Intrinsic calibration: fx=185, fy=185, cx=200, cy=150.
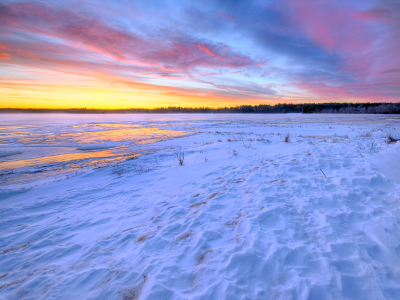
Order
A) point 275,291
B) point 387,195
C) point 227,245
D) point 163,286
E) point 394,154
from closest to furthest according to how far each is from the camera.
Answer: point 275,291, point 163,286, point 227,245, point 387,195, point 394,154

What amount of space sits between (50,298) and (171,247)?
6.01 feet

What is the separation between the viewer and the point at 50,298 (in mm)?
2672

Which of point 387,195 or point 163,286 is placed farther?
point 387,195

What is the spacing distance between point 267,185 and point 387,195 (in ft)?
8.52

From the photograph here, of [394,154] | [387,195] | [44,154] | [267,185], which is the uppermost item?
[394,154]

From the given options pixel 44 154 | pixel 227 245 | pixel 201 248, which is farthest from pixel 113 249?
pixel 44 154

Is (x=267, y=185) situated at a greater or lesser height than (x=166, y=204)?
greater

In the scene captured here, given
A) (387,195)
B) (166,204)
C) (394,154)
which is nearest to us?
(387,195)

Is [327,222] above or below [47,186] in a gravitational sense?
above

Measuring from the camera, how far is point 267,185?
5484 mm

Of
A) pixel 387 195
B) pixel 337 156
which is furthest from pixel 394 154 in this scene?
pixel 387 195

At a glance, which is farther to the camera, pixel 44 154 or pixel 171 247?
pixel 44 154

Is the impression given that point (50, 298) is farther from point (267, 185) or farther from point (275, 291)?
point (267, 185)

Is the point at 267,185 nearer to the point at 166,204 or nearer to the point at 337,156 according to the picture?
the point at 166,204
